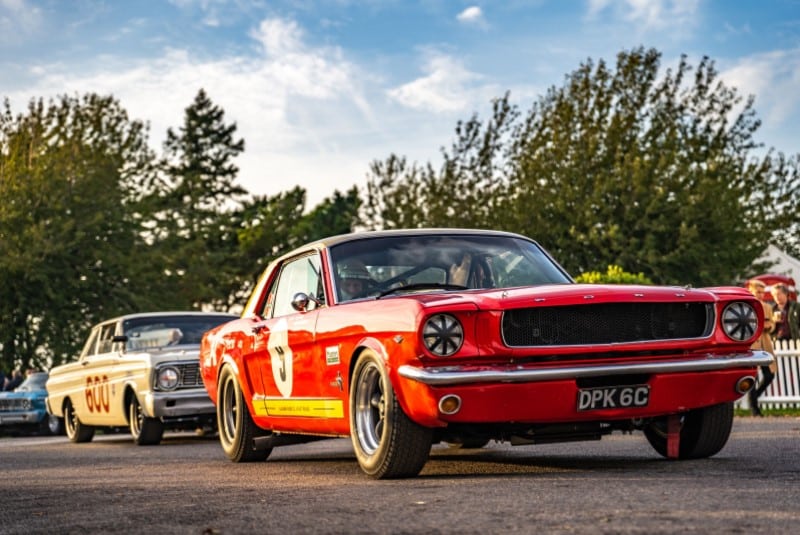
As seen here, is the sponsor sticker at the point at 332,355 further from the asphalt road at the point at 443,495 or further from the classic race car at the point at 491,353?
the asphalt road at the point at 443,495

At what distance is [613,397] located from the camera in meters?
7.50

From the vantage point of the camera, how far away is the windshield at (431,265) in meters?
8.93

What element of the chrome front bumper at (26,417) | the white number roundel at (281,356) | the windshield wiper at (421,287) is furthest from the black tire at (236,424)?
the chrome front bumper at (26,417)

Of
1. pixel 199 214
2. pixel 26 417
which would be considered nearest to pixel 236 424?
pixel 26 417

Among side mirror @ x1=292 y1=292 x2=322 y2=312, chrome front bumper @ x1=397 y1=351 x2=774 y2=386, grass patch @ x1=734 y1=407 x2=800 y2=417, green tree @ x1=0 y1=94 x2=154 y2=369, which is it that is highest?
green tree @ x1=0 y1=94 x2=154 y2=369

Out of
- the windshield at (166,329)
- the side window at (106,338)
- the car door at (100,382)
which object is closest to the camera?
the windshield at (166,329)

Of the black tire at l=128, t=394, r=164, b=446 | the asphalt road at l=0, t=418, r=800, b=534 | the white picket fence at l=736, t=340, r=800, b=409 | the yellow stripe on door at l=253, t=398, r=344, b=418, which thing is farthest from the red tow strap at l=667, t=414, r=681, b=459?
the white picket fence at l=736, t=340, r=800, b=409

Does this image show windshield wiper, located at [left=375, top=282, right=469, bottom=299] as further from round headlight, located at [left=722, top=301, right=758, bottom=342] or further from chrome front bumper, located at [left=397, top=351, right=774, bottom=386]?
round headlight, located at [left=722, top=301, right=758, bottom=342]

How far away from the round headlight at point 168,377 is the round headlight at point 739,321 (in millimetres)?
9016

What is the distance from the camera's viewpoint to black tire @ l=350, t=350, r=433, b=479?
755 centimetres

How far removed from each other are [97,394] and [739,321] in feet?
37.1

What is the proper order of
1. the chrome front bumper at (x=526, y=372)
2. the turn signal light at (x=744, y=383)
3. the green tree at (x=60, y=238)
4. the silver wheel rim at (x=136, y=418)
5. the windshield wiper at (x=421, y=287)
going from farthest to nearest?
the green tree at (x=60, y=238) → the silver wheel rim at (x=136, y=418) → the windshield wiper at (x=421, y=287) → the turn signal light at (x=744, y=383) → the chrome front bumper at (x=526, y=372)

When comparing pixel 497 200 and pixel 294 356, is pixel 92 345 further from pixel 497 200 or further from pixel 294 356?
pixel 497 200

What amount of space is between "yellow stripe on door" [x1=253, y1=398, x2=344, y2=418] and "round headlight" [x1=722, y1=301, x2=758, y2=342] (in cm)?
239
